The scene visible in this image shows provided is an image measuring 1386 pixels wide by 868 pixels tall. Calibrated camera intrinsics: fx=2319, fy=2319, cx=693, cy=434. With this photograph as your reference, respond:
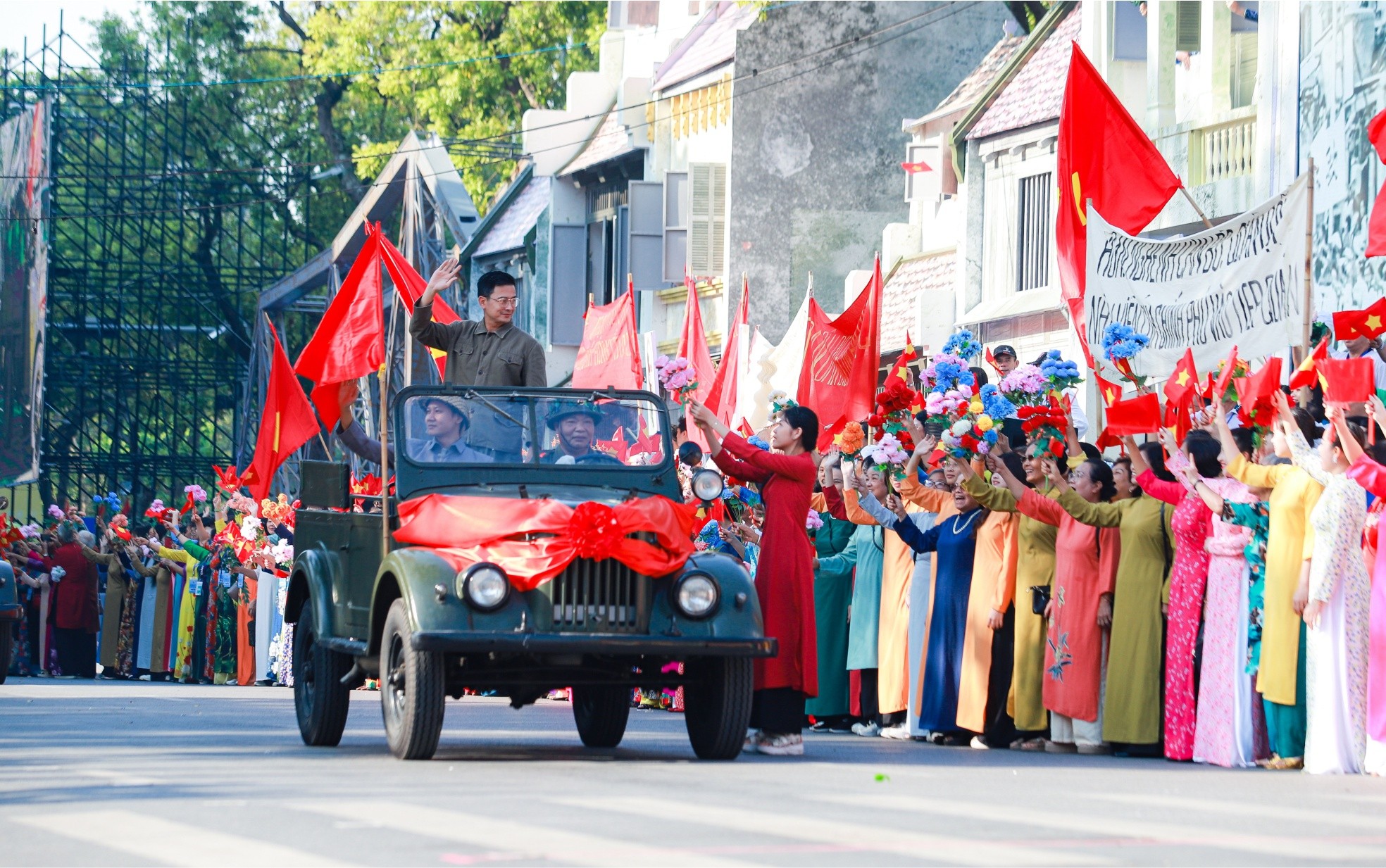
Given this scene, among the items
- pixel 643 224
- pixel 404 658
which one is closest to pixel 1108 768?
pixel 404 658

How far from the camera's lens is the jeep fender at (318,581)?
1322cm

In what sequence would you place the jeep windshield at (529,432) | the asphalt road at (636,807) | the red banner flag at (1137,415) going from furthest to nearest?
1. the red banner flag at (1137,415)
2. the jeep windshield at (529,432)
3. the asphalt road at (636,807)

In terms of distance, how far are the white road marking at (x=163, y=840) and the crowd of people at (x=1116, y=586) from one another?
15.0ft

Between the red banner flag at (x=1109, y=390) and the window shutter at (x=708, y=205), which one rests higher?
the window shutter at (x=708, y=205)

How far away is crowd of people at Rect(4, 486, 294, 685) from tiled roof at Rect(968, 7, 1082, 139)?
9719 mm

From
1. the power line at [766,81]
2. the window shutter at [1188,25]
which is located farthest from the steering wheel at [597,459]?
the power line at [766,81]

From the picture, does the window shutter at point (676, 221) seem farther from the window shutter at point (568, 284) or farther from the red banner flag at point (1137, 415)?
the red banner flag at point (1137, 415)

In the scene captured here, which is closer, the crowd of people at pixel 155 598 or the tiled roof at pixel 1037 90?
the crowd of people at pixel 155 598

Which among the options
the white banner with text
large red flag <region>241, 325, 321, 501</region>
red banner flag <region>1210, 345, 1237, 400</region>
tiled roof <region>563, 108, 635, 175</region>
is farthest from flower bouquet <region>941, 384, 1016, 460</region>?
tiled roof <region>563, 108, 635, 175</region>

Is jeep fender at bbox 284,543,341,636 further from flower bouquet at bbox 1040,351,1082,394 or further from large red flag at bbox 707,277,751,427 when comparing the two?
large red flag at bbox 707,277,751,427

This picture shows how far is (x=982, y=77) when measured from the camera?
3106 centimetres

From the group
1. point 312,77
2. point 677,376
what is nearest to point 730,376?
point 677,376

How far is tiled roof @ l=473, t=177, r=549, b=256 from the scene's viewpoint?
4128 centimetres

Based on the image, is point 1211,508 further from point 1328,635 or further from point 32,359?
point 32,359
